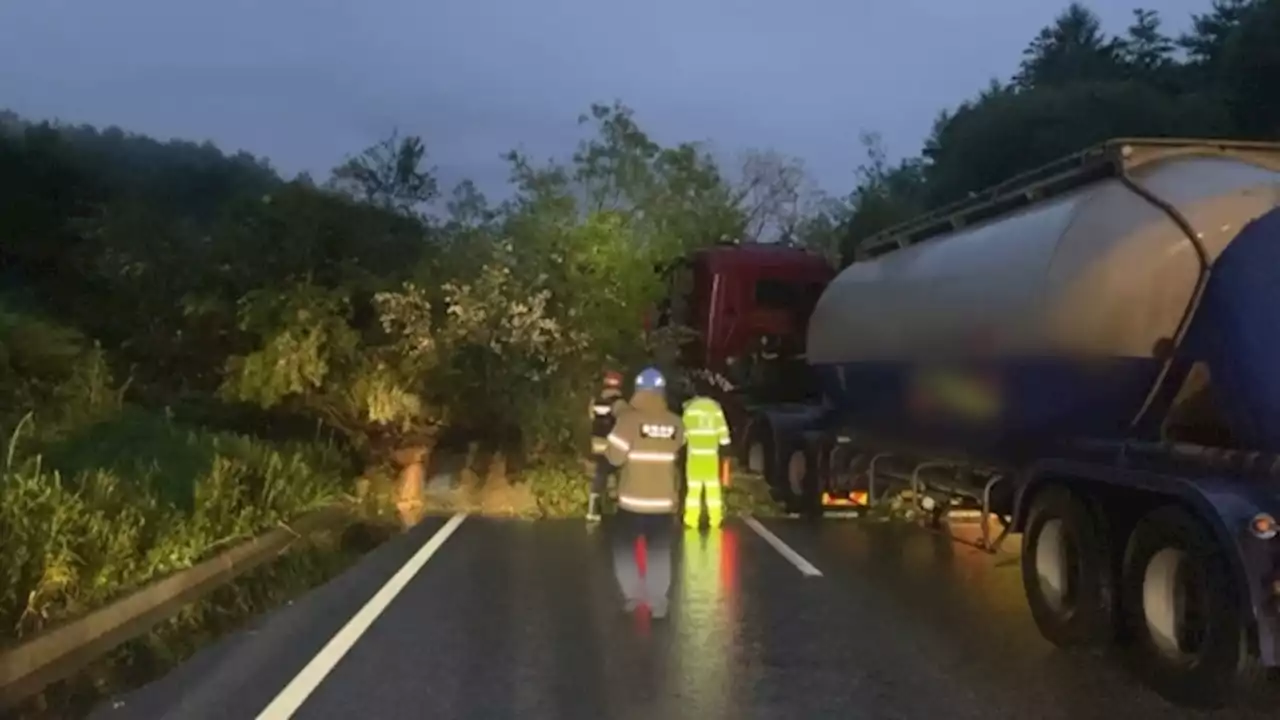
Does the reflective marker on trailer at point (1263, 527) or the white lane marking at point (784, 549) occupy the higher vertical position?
the reflective marker on trailer at point (1263, 527)

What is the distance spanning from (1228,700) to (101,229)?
20.3 meters

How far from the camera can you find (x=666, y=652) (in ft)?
29.8

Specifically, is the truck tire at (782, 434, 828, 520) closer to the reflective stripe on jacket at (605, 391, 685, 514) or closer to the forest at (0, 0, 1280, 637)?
the forest at (0, 0, 1280, 637)

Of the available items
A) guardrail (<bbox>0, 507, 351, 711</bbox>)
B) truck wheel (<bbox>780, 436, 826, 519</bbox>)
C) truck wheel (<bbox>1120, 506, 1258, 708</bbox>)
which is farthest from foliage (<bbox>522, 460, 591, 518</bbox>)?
truck wheel (<bbox>1120, 506, 1258, 708</bbox>)

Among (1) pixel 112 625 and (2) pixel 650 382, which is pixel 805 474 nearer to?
(2) pixel 650 382

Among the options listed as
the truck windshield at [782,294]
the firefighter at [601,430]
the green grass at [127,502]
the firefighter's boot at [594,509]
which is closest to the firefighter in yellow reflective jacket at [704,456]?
the firefighter at [601,430]

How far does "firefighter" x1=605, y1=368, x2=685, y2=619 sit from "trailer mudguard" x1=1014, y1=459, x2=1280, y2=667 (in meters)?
3.57

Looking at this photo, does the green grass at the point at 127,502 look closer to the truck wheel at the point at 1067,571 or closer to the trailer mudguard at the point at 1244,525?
the truck wheel at the point at 1067,571

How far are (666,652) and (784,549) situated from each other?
5.48 metres

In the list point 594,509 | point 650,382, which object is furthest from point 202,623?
point 594,509

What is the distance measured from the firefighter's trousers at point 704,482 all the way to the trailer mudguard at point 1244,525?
6.61 m

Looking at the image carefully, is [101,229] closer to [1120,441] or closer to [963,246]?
[963,246]

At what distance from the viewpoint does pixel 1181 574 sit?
781 cm

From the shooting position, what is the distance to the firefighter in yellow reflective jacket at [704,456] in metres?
14.3
